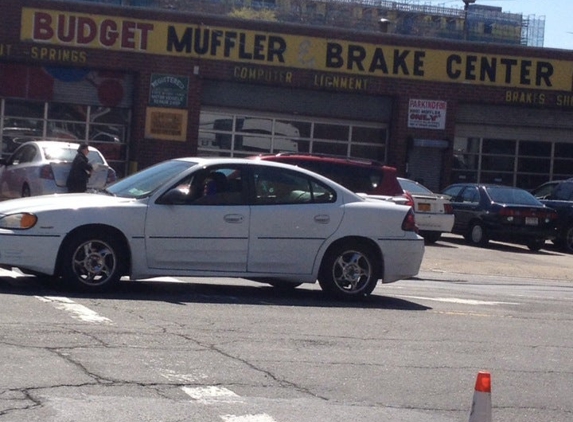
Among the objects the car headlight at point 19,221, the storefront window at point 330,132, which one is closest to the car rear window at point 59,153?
the car headlight at point 19,221

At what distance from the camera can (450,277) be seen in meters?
17.4

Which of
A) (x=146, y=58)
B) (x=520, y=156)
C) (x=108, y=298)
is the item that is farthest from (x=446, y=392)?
(x=520, y=156)

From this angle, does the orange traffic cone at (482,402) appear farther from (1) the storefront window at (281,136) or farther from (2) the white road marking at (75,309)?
(1) the storefront window at (281,136)

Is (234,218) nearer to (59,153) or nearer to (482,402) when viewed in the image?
(482,402)

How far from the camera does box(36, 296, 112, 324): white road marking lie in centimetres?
962

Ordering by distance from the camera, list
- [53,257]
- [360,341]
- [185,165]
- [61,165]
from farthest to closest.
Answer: [61,165] → [185,165] → [53,257] → [360,341]

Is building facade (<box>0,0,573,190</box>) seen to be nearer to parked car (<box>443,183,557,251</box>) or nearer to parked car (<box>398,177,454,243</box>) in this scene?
parked car (<box>443,183,557,251</box>)

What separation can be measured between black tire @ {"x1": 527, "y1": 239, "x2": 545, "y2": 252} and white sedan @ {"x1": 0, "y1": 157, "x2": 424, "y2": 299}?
40.7 feet

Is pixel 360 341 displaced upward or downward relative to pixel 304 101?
downward

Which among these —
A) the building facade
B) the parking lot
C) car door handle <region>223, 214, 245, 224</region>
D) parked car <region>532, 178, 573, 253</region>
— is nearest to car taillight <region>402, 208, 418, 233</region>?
car door handle <region>223, 214, 245, 224</region>

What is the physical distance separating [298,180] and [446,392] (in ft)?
15.5

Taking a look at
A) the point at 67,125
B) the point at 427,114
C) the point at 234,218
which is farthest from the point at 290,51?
the point at 234,218

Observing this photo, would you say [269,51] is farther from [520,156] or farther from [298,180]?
[298,180]

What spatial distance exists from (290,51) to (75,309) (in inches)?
822
